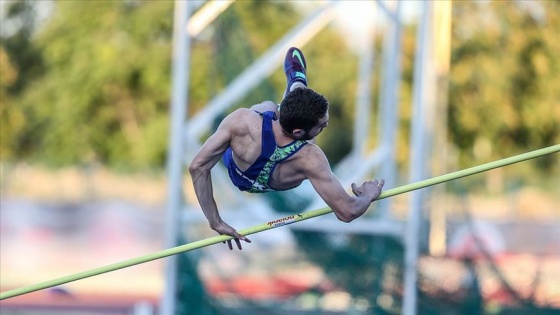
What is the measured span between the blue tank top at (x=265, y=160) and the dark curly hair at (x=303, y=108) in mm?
204

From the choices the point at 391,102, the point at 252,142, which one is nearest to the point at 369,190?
the point at 252,142

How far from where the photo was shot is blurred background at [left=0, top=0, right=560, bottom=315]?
10.9 meters

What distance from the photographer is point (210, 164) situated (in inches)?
262

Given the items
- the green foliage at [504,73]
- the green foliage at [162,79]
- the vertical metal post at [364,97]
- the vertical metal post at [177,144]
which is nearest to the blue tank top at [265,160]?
the vertical metal post at [177,144]

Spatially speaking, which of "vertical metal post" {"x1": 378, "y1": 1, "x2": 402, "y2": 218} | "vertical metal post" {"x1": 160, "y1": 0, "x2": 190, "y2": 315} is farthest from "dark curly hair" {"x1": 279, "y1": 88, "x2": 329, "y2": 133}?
"vertical metal post" {"x1": 378, "y1": 1, "x2": 402, "y2": 218}

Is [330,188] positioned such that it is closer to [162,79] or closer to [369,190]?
[369,190]

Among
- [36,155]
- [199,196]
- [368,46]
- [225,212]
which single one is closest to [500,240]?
[368,46]

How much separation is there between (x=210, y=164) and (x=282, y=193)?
4496 mm

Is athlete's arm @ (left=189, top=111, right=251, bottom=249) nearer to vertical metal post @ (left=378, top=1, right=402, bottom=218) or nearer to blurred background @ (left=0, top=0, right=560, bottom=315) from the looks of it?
blurred background @ (left=0, top=0, right=560, bottom=315)

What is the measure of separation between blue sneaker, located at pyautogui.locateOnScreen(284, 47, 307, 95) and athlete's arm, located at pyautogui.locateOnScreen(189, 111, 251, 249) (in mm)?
399

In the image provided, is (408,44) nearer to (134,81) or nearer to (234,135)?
(134,81)

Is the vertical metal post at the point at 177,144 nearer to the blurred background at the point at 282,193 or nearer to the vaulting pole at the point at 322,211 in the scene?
the blurred background at the point at 282,193

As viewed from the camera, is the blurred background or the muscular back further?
the blurred background

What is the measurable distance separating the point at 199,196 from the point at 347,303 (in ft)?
17.4
